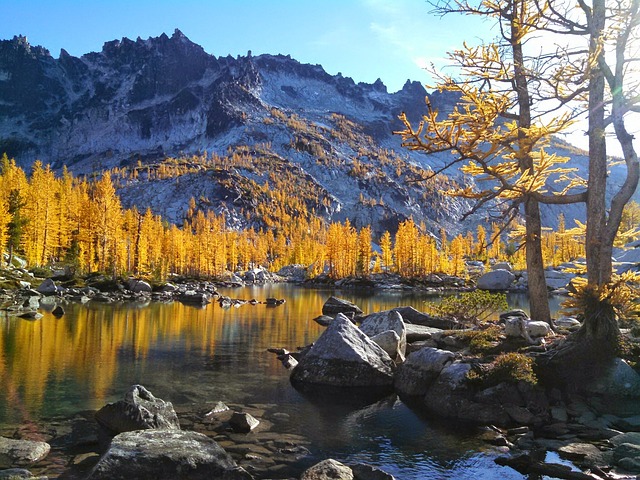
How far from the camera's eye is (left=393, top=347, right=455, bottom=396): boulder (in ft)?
56.1

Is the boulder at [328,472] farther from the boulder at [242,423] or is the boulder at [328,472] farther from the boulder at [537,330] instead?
the boulder at [537,330]

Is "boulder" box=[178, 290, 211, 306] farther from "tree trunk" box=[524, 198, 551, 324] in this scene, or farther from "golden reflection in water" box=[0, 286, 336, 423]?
"tree trunk" box=[524, 198, 551, 324]

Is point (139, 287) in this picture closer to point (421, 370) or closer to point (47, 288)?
point (47, 288)

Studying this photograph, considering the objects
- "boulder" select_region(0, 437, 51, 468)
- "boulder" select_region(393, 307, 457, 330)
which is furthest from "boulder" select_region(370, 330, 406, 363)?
"boulder" select_region(0, 437, 51, 468)

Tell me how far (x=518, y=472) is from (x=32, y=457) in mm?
11408

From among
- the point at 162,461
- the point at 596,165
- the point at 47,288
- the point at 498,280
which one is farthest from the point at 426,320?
the point at 498,280

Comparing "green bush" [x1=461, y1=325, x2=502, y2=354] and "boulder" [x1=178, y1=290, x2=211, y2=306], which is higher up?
"green bush" [x1=461, y1=325, x2=502, y2=354]

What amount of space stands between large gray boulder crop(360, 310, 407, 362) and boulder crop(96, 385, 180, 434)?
1089 cm

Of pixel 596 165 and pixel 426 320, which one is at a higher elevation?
pixel 596 165

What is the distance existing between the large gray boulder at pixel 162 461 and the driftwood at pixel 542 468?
631 centimetres

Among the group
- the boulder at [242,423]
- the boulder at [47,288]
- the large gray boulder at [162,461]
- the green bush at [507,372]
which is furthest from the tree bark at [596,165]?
the boulder at [47,288]

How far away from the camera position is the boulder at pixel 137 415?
40.9ft

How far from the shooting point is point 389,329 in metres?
22.7

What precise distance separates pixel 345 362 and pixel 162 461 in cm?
1035
